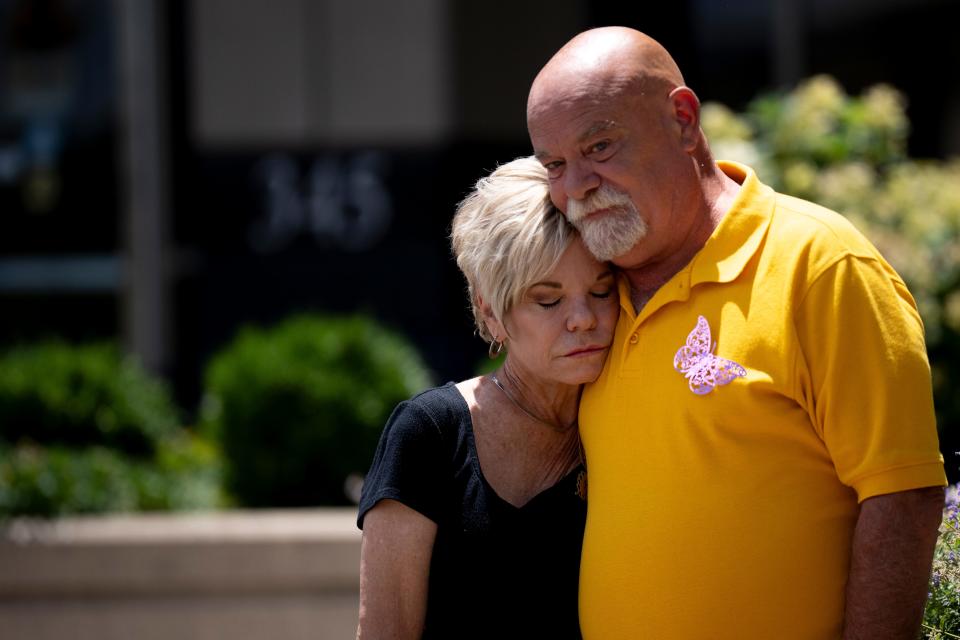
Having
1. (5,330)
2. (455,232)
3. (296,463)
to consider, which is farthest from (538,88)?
(5,330)

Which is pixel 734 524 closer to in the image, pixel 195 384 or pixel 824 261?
pixel 824 261

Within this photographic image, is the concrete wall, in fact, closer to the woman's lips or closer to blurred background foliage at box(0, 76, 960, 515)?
blurred background foliage at box(0, 76, 960, 515)

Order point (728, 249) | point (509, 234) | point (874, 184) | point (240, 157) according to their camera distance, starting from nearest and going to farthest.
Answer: point (728, 249), point (509, 234), point (874, 184), point (240, 157)

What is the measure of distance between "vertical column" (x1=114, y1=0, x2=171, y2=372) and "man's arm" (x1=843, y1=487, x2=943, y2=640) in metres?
7.71

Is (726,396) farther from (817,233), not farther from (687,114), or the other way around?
(687,114)

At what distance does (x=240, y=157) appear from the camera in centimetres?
945

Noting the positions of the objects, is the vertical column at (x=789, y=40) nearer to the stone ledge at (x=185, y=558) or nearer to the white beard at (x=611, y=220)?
the stone ledge at (x=185, y=558)

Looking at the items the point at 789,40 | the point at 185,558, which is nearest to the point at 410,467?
the point at 185,558

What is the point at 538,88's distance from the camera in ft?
7.82

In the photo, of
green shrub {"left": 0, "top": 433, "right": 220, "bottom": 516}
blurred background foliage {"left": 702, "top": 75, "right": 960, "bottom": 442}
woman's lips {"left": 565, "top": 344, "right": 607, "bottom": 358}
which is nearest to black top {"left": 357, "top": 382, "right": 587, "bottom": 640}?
woman's lips {"left": 565, "top": 344, "right": 607, "bottom": 358}

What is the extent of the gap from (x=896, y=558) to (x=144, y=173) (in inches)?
311

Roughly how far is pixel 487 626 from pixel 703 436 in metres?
0.58

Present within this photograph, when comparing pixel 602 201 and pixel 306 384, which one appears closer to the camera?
pixel 602 201

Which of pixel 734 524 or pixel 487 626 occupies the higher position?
pixel 734 524
